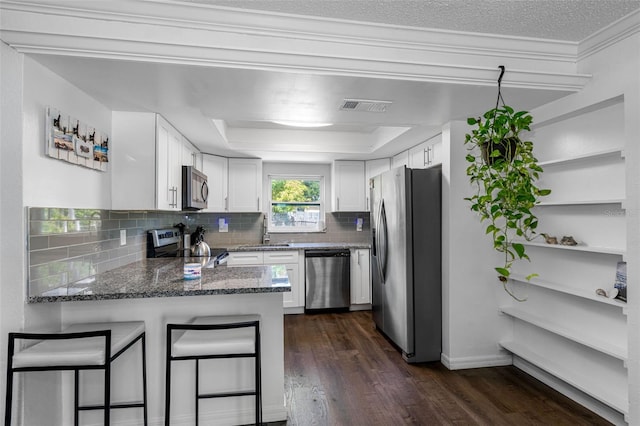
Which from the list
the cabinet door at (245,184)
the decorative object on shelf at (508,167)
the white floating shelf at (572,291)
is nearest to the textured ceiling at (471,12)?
the decorative object on shelf at (508,167)

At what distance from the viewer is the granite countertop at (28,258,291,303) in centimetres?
177

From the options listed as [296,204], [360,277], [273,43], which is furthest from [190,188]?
[360,277]

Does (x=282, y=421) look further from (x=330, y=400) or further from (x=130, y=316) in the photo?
(x=130, y=316)

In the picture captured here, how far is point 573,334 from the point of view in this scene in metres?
2.29

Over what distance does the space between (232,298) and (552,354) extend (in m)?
2.48

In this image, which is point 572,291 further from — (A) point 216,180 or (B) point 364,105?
(A) point 216,180

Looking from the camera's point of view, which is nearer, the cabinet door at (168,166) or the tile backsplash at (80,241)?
the tile backsplash at (80,241)

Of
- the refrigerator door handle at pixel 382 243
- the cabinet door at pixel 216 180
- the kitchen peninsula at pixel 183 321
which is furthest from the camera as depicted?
the cabinet door at pixel 216 180

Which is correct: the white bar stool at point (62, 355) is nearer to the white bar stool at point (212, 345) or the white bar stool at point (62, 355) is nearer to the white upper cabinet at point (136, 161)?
the white bar stool at point (212, 345)

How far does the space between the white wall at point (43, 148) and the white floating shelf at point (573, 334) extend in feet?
11.0

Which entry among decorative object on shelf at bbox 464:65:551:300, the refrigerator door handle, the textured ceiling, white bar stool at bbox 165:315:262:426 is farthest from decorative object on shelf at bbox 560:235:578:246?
white bar stool at bbox 165:315:262:426

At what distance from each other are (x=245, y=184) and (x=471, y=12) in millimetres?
3431

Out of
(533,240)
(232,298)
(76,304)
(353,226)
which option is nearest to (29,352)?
(76,304)

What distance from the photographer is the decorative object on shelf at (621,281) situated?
197 centimetres
